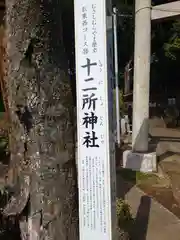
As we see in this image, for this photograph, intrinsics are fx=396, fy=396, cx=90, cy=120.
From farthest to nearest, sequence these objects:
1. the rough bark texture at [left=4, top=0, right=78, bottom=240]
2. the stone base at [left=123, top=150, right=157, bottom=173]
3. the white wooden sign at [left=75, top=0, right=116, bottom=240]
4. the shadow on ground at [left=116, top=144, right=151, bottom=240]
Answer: the stone base at [left=123, top=150, right=157, bottom=173] < the shadow on ground at [left=116, top=144, right=151, bottom=240] < the rough bark texture at [left=4, top=0, right=78, bottom=240] < the white wooden sign at [left=75, top=0, right=116, bottom=240]

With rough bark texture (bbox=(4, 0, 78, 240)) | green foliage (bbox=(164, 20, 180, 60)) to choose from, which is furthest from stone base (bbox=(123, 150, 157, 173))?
green foliage (bbox=(164, 20, 180, 60))

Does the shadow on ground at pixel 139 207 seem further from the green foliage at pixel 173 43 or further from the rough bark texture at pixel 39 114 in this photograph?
the green foliage at pixel 173 43

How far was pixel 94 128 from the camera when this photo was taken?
2.59 metres

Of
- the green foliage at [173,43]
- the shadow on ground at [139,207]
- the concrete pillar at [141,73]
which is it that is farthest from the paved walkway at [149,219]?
the green foliage at [173,43]

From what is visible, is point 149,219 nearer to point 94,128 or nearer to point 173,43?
point 94,128

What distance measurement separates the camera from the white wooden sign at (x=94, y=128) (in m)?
2.53

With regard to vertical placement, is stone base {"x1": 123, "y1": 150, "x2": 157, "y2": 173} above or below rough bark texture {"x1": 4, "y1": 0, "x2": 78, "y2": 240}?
below

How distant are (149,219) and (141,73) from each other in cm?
337

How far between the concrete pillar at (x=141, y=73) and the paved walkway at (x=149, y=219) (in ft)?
4.69

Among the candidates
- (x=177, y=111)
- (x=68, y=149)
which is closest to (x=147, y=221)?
(x=68, y=149)

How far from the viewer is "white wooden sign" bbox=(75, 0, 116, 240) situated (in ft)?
8.31

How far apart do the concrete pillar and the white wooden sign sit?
5.00 metres

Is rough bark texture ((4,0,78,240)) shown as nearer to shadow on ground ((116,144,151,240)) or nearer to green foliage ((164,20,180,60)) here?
shadow on ground ((116,144,151,240))

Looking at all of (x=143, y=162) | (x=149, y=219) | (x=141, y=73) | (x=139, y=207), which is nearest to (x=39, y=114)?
(x=149, y=219)
